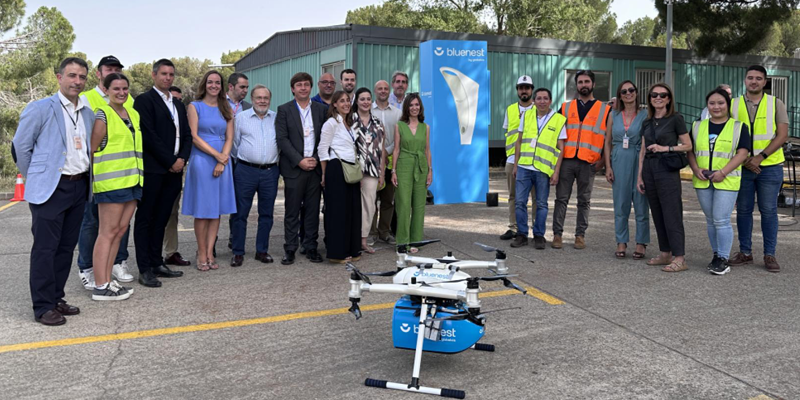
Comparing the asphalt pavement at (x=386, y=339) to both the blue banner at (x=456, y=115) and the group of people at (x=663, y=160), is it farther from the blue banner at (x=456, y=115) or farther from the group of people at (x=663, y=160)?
the blue banner at (x=456, y=115)

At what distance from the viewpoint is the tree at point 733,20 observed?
21.1 meters

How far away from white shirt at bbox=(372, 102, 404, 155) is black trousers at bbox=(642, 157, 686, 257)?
2.77 m

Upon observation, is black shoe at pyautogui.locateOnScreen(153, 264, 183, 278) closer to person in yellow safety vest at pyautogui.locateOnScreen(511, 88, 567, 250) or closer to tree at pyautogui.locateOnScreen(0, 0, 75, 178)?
person in yellow safety vest at pyautogui.locateOnScreen(511, 88, 567, 250)

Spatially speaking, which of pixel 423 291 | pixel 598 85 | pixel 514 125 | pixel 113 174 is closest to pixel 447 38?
pixel 598 85

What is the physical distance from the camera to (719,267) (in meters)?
6.43

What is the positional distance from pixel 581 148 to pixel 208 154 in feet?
13.0

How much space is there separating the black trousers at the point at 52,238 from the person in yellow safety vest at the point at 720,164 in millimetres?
5420

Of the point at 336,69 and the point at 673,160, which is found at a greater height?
the point at 336,69

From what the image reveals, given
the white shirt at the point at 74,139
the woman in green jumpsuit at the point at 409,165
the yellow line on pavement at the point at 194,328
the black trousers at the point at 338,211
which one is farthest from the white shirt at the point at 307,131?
the white shirt at the point at 74,139

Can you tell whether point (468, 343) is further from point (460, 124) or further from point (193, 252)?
point (460, 124)

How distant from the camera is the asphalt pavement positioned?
3.78 metres

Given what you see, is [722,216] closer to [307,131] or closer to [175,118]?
[307,131]

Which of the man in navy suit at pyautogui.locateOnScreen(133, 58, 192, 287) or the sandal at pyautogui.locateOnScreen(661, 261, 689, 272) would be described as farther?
the sandal at pyautogui.locateOnScreen(661, 261, 689, 272)

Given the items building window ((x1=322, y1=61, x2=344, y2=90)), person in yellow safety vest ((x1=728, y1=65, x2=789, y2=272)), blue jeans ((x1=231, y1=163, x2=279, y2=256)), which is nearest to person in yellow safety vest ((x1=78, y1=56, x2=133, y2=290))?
blue jeans ((x1=231, y1=163, x2=279, y2=256))
